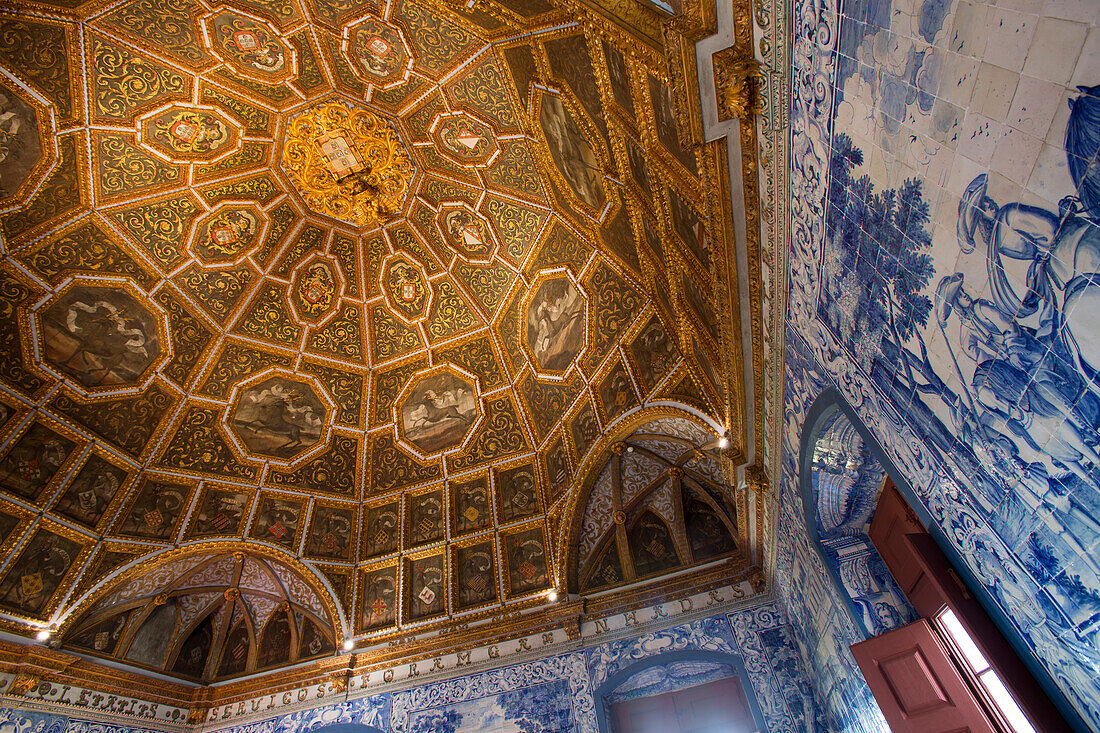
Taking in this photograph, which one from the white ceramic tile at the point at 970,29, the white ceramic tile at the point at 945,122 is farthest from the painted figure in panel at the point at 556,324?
the white ceramic tile at the point at 970,29

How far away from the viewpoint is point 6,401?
1050 cm

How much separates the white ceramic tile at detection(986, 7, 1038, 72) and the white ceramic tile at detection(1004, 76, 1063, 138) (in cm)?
10

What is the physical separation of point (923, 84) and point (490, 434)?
39.8 ft

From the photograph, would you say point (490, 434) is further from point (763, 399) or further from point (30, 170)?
point (30, 170)

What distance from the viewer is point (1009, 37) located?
2398 millimetres

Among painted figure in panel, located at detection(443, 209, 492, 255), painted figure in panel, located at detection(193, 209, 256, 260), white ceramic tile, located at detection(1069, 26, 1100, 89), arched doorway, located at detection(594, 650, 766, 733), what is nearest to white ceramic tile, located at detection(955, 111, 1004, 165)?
white ceramic tile, located at detection(1069, 26, 1100, 89)

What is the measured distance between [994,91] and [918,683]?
215 inches

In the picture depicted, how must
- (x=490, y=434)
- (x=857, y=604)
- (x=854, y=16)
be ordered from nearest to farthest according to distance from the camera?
(x=854, y=16) → (x=857, y=604) → (x=490, y=434)

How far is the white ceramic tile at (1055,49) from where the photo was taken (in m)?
2.15

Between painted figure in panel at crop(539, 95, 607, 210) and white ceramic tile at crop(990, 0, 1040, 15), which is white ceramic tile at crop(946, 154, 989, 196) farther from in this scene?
painted figure in panel at crop(539, 95, 607, 210)

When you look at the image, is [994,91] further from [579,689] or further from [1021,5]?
[579,689]

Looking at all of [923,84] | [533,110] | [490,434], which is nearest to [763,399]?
[923,84]

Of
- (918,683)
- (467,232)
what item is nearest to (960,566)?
(918,683)

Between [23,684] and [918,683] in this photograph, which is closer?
[918,683]
